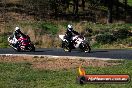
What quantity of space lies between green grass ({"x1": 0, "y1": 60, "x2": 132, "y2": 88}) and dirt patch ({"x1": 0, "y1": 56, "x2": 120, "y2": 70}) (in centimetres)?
75

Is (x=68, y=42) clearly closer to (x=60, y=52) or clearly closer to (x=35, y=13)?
(x=60, y=52)

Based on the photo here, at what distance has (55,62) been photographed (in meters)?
22.5

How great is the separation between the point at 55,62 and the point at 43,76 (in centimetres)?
473

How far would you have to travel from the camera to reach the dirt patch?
69.0 feet

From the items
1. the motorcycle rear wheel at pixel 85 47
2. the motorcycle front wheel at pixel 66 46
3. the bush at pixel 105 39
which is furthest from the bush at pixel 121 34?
the motorcycle rear wheel at pixel 85 47

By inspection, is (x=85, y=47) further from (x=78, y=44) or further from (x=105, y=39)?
(x=105, y=39)

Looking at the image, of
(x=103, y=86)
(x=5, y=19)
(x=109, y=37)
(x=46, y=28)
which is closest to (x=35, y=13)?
(x=5, y=19)

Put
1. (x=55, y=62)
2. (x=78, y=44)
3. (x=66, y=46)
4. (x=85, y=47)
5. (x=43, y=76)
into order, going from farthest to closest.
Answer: (x=66, y=46) < (x=78, y=44) < (x=85, y=47) < (x=55, y=62) < (x=43, y=76)

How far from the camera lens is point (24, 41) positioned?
2848cm

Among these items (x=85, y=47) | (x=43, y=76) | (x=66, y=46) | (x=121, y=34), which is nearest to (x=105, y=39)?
(x=121, y=34)

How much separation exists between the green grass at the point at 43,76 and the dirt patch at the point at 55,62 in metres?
0.75

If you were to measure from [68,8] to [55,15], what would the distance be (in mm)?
6702

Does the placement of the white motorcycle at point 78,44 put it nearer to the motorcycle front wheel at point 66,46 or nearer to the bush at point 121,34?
the motorcycle front wheel at point 66,46

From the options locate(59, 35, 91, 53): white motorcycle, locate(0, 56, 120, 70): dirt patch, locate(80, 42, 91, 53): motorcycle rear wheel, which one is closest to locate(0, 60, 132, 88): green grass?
locate(0, 56, 120, 70): dirt patch
